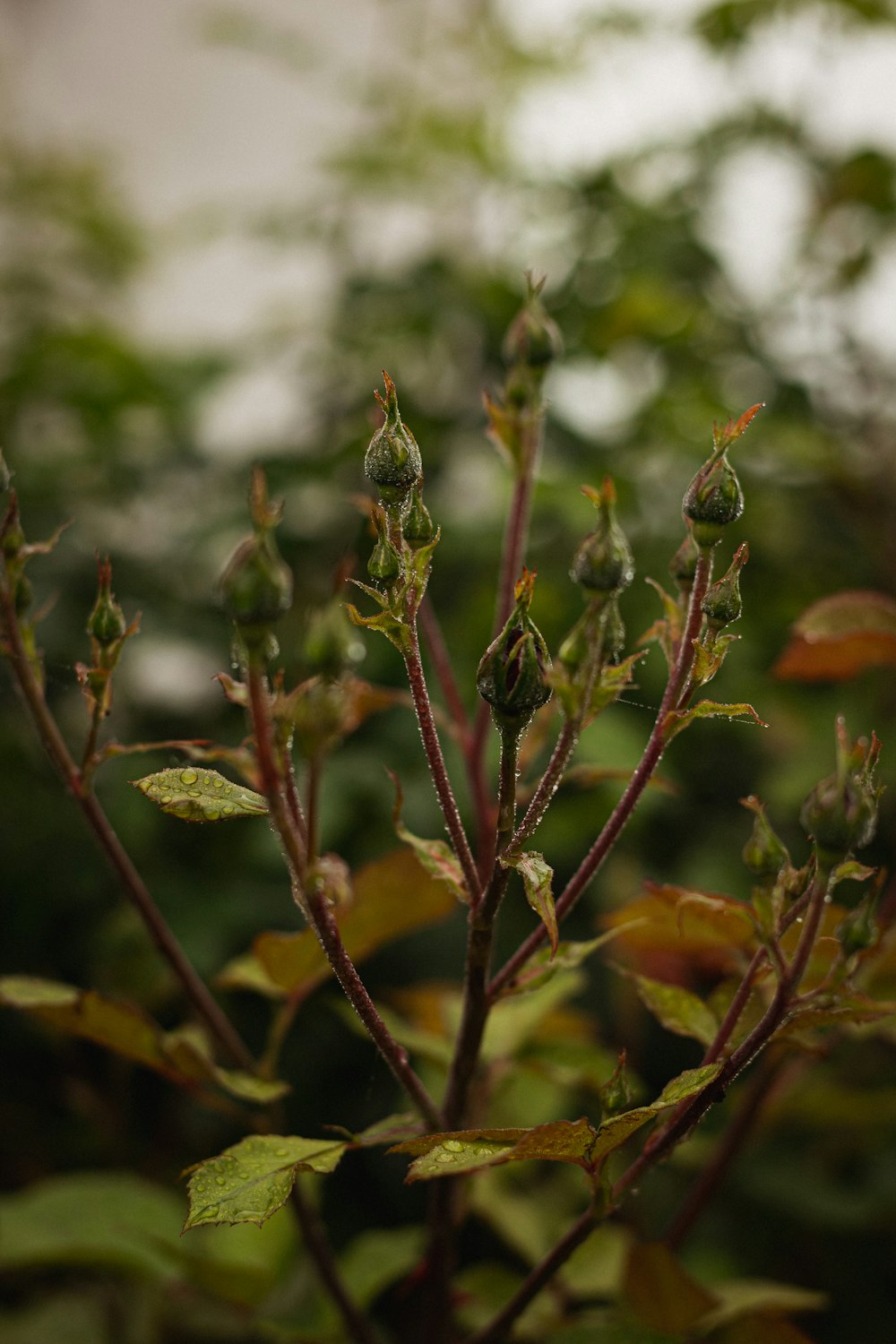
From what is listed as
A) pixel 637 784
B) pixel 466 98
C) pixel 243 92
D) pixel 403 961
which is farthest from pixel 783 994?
pixel 243 92

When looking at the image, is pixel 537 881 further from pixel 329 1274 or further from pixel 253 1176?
pixel 329 1274

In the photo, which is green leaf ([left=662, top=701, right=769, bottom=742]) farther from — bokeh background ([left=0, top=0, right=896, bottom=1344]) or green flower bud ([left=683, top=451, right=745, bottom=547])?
bokeh background ([left=0, top=0, right=896, bottom=1344])

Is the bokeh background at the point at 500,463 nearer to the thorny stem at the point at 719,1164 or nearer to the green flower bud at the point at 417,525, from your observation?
the thorny stem at the point at 719,1164

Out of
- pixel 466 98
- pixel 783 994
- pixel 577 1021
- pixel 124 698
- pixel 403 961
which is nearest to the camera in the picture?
pixel 783 994

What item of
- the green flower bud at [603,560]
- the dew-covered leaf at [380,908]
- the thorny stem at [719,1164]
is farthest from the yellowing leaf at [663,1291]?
the green flower bud at [603,560]

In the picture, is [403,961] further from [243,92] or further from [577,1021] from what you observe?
[243,92]

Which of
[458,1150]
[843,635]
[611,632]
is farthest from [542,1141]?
[843,635]
